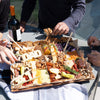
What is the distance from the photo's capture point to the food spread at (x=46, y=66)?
0.86 m

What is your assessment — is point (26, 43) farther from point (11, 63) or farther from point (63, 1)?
point (63, 1)

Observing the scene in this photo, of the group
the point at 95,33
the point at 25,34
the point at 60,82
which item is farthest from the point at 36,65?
the point at 95,33

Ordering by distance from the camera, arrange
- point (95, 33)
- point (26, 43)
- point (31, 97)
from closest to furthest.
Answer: point (31, 97)
point (26, 43)
point (95, 33)

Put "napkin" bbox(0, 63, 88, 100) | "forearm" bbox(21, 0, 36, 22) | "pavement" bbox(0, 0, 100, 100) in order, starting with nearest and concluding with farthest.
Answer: "napkin" bbox(0, 63, 88, 100), "forearm" bbox(21, 0, 36, 22), "pavement" bbox(0, 0, 100, 100)

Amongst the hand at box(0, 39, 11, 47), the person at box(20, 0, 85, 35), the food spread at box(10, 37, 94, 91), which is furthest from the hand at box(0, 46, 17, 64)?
the person at box(20, 0, 85, 35)

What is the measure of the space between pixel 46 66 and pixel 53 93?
0.65 ft

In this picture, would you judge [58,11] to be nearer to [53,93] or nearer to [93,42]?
[93,42]

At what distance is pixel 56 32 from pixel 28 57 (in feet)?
1.26

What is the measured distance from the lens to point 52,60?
104cm

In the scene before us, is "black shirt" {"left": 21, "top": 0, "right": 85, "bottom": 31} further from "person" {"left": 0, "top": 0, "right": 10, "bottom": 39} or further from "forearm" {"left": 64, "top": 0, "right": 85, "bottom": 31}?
"person" {"left": 0, "top": 0, "right": 10, "bottom": 39}


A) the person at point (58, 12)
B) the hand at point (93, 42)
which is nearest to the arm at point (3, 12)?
the person at point (58, 12)

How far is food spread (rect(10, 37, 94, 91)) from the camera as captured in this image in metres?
0.86

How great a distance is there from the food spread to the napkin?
34 millimetres

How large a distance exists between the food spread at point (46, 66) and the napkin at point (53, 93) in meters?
0.03
